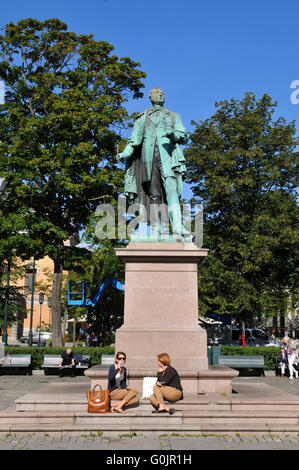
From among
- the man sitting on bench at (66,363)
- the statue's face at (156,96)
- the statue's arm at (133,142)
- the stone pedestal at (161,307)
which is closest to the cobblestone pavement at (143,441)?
the stone pedestal at (161,307)

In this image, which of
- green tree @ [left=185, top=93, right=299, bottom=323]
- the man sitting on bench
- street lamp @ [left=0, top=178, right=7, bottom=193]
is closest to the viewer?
the man sitting on bench

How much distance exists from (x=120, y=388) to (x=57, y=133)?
18.0m

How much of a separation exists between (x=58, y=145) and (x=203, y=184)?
1041 centimetres

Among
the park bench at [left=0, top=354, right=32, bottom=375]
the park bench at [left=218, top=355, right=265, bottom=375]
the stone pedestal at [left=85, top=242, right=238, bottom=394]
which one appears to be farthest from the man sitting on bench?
the stone pedestal at [left=85, top=242, right=238, bottom=394]

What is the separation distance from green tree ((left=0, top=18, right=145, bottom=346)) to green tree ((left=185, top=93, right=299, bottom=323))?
604cm

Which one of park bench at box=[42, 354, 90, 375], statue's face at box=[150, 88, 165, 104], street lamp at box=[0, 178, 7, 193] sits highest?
street lamp at box=[0, 178, 7, 193]

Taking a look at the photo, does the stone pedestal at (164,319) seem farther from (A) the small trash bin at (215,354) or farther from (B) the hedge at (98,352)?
(B) the hedge at (98,352)

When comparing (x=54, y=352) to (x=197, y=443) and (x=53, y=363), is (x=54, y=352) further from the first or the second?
(x=197, y=443)

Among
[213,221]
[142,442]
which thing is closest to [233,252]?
[213,221]

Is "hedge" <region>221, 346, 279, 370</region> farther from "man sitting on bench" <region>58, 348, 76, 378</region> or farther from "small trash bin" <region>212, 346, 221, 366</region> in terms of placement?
"man sitting on bench" <region>58, 348, 76, 378</region>

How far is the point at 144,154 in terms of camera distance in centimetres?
1128

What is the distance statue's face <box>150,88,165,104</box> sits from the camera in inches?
452

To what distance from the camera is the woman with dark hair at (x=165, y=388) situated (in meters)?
7.92
